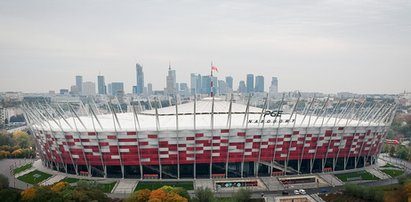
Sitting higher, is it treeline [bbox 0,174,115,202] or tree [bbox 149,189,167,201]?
tree [bbox 149,189,167,201]

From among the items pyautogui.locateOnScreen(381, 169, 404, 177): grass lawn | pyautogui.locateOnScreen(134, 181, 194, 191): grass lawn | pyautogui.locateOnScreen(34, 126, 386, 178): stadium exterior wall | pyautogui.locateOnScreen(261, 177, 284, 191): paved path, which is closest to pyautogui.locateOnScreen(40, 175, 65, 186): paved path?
pyautogui.locateOnScreen(34, 126, 386, 178): stadium exterior wall

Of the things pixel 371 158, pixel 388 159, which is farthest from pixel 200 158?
pixel 388 159

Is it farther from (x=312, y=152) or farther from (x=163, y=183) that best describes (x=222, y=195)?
(x=312, y=152)

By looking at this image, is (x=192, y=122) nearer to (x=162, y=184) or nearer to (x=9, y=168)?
(x=162, y=184)

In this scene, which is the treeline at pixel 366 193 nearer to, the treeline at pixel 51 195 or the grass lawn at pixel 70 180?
the treeline at pixel 51 195

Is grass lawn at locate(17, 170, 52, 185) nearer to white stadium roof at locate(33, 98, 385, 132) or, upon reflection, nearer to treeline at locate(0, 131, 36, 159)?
white stadium roof at locate(33, 98, 385, 132)

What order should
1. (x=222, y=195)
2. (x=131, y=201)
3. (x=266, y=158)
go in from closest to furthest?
1. (x=131, y=201)
2. (x=222, y=195)
3. (x=266, y=158)
